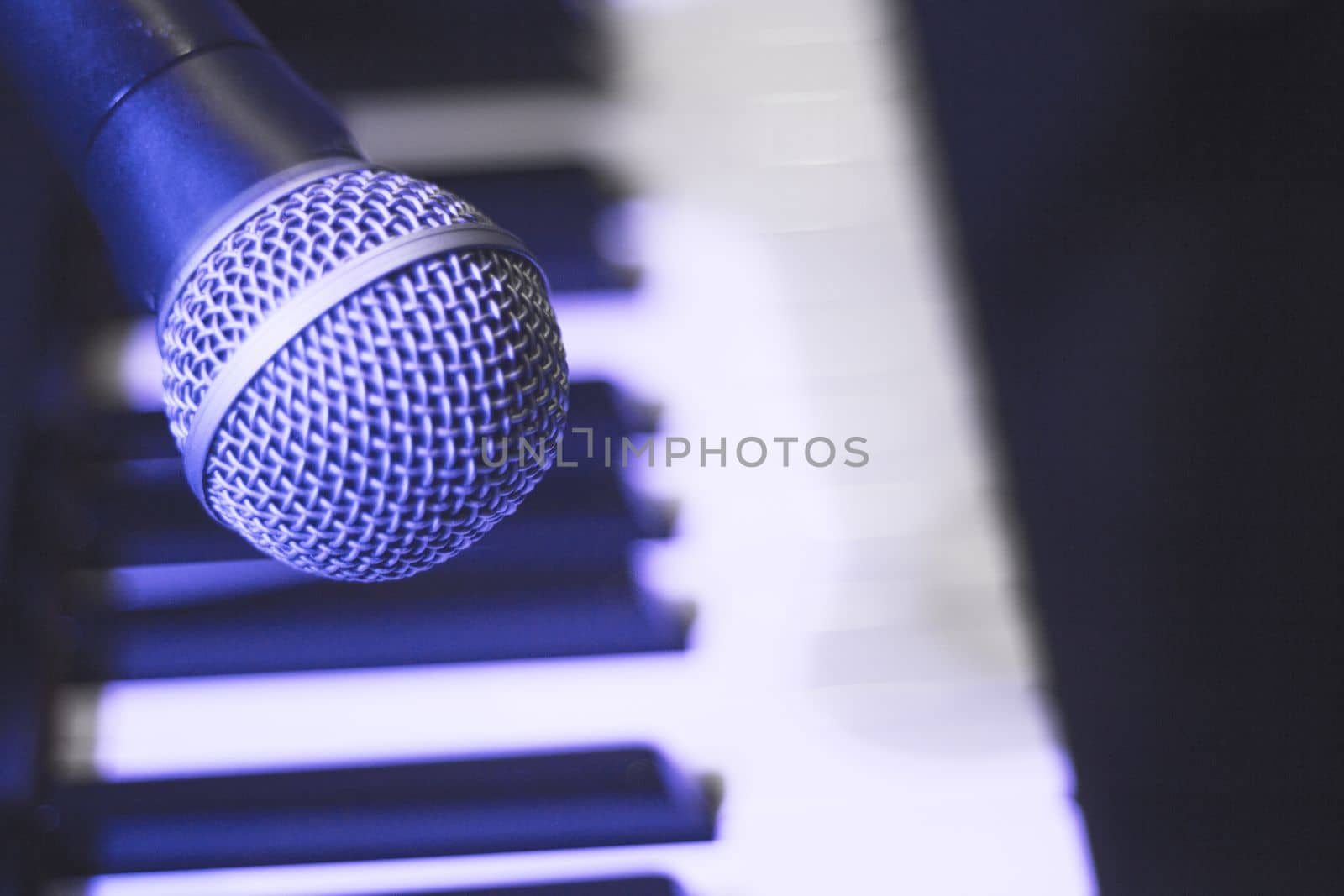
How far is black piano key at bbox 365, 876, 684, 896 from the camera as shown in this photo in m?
0.94

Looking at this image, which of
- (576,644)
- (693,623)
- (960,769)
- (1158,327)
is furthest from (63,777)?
(1158,327)

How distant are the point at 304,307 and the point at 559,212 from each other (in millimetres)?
690

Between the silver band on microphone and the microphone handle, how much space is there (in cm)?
7

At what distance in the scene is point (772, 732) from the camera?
0.97 meters

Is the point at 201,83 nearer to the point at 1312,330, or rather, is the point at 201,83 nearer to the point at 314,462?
the point at 314,462

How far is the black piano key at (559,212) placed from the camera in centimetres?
107

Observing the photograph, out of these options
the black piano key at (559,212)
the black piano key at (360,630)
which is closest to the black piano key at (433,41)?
the black piano key at (559,212)

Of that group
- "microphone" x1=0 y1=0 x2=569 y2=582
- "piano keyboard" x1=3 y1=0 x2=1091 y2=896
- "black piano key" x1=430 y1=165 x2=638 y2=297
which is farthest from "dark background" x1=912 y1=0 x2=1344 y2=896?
"microphone" x1=0 y1=0 x2=569 y2=582

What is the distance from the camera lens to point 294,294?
45 cm

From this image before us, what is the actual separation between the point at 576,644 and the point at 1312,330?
0.83m

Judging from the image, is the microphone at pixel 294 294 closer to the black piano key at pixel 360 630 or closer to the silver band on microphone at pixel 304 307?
the silver band on microphone at pixel 304 307

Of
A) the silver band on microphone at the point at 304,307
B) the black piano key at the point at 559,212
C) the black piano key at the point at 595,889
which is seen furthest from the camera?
the black piano key at the point at 559,212

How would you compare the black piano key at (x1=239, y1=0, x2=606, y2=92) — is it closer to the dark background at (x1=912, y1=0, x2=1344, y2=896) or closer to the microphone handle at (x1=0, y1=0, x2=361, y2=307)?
the dark background at (x1=912, y1=0, x2=1344, y2=896)

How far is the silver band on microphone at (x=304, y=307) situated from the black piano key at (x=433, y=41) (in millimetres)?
737
